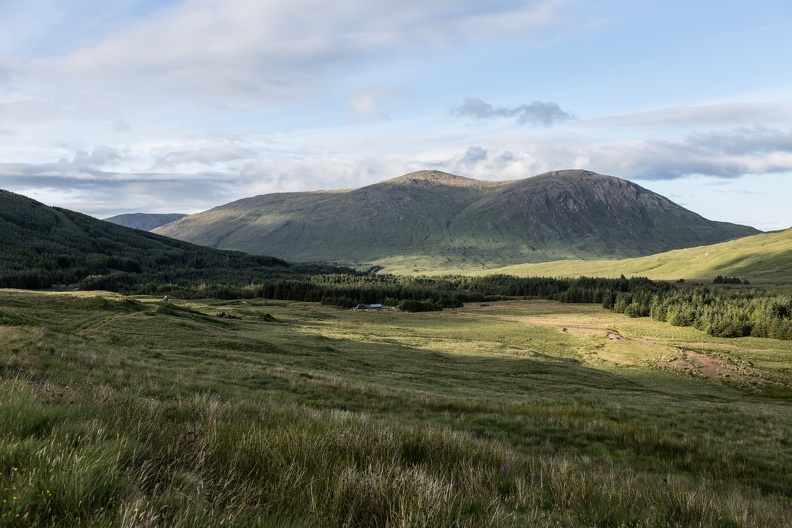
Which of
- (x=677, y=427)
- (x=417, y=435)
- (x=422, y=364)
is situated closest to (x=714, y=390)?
(x=422, y=364)

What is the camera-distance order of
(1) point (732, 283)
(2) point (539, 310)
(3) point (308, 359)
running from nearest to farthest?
(3) point (308, 359) < (2) point (539, 310) < (1) point (732, 283)

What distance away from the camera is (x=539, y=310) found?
142m

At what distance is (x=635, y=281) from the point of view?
19488 cm

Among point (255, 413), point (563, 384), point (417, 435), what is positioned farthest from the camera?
point (563, 384)

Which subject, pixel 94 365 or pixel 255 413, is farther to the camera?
pixel 94 365

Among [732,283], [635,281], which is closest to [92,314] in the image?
[635,281]

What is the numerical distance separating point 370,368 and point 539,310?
372ft

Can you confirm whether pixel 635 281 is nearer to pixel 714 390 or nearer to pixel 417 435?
pixel 714 390

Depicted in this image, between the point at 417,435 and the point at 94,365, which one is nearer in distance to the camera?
the point at 417,435

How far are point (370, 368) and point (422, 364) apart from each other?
25.3 feet

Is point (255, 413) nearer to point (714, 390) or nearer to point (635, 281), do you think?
point (714, 390)

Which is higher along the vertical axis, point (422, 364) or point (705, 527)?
point (705, 527)

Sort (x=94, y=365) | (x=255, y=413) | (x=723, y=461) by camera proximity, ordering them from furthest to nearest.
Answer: (x=94, y=365), (x=723, y=461), (x=255, y=413)

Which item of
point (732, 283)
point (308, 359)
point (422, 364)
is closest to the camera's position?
point (308, 359)
